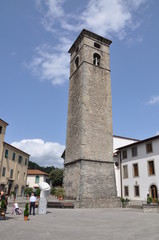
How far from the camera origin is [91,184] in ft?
74.9

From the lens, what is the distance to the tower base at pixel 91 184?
21839mm

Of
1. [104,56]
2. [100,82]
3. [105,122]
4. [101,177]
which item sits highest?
[104,56]

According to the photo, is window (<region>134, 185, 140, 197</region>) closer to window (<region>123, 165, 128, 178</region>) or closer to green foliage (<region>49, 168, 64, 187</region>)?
window (<region>123, 165, 128, 178</region>)

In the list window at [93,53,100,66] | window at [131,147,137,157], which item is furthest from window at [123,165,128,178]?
window at [93,53,100,66]

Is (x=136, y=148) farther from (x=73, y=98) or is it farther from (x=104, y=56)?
(x=104, y=56)

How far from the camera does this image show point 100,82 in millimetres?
28391

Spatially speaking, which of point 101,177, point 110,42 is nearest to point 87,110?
point 101,177

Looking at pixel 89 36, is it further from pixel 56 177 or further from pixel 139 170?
pixel 56 177

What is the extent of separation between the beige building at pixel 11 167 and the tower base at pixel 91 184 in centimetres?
1235

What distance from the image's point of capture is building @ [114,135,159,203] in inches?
949

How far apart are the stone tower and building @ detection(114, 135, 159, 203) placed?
3.82 m

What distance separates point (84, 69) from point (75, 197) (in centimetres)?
1625

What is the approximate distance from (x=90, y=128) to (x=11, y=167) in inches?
685

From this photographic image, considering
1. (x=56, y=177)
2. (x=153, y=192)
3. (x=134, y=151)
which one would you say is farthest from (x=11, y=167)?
(x=153, y=192)
